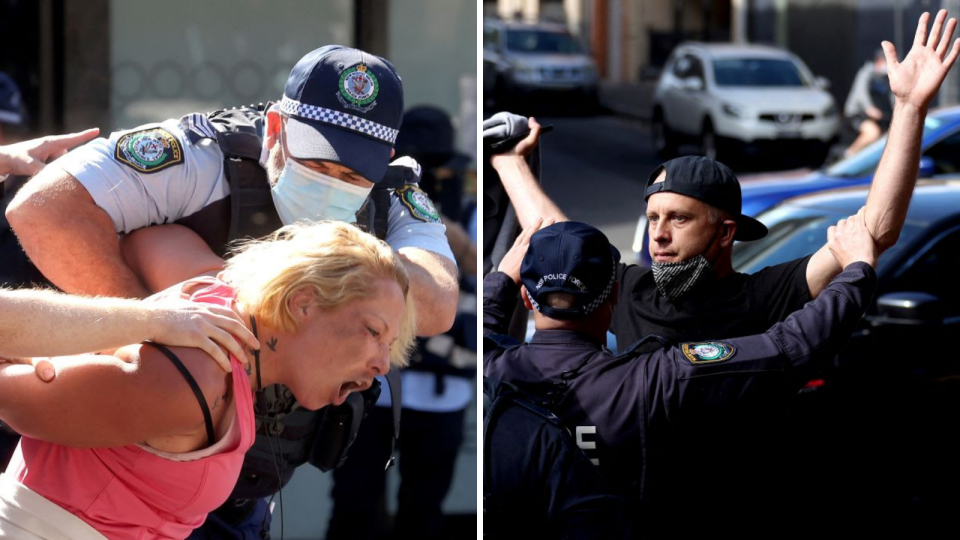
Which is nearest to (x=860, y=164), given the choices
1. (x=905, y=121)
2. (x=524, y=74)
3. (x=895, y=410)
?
(x=895, y=410)

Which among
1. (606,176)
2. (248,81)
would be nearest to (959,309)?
(248,81)

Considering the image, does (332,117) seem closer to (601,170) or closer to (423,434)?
(423,434)

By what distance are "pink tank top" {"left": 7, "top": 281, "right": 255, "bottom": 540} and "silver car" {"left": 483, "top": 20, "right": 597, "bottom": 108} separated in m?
13.6

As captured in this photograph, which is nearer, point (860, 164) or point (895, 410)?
point (895, 410)

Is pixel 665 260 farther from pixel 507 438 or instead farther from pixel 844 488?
pixel 844 488

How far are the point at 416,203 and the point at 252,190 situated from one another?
0.35m

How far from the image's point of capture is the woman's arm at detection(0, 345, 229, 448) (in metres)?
1.71

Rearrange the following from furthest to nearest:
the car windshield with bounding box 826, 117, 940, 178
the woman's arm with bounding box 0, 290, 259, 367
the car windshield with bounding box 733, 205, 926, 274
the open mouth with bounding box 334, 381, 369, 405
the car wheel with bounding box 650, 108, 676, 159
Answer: the car wheel with bounding box 650, 108, 676, 159 < the car windshield with bounding box 826, 117, 940, 178 < the car windshield with bounding box 733, 205, 926, 274 < the open mouth with bounding box 334, 381, 369, 405 < the woman's arm with bounding box 0, 290, 259, 367

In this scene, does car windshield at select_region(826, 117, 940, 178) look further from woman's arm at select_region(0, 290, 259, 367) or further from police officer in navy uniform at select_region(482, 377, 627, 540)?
woman's arm at select_region(0, 290, 259, 367)

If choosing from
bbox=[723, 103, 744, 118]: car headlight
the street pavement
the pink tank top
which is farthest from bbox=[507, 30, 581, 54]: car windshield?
the pink tank top

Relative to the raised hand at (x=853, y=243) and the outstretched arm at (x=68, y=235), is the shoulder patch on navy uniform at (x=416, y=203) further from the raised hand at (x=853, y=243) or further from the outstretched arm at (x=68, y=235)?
the raised hand at (x=853, y=243)

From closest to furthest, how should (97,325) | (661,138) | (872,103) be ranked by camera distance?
(97,325), (872,103), (661,138)

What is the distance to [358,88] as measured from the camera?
2.23 metres

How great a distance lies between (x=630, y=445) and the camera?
2.14m
